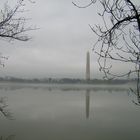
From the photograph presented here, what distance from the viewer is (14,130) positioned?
796cm

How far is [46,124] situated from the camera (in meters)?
9.12

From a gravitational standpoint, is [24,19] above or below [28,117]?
above

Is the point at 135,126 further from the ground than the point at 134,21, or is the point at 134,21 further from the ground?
the point at 134,21

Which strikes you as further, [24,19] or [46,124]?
[46,124]

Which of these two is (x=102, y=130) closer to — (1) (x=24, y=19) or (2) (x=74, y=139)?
(2) (x=74, y=139)

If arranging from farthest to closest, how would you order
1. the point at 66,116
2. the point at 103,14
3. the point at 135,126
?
1. the point at 66,116
2. the point at 135,126
3. the point at 103,14

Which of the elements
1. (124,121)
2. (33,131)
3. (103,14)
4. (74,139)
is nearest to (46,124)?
(33,131)

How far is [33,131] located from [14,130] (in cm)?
63

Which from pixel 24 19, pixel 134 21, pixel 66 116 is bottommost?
pixel 66 116

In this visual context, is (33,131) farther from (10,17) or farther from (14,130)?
(10,17)

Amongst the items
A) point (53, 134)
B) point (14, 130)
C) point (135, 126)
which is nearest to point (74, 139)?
point (53, 134)

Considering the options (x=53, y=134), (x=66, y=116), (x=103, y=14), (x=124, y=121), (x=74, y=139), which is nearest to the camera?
(x=103, y=14)

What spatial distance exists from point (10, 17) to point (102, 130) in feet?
19.9

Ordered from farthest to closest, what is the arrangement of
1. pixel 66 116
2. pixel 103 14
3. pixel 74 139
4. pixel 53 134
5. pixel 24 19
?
1. pixel 66 116
2. pixel 53 134
3. pixel 74 139
4. pixel 24 19
5. pixel 103 14
